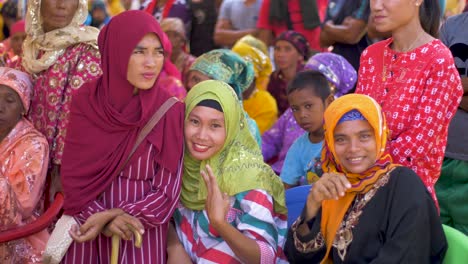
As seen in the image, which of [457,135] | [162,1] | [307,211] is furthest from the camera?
[162,1]

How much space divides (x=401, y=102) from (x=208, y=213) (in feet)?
3.16

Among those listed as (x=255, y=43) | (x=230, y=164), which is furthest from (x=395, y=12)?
(x=255, y=43)

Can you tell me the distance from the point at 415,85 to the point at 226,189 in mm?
961

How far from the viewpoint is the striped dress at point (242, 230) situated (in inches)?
141

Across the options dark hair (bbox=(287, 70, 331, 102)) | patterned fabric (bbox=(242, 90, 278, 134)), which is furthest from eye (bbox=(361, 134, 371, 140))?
patterned fabric (bbox=(242, 90, 278, 134))

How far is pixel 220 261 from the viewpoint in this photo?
3.64 metres

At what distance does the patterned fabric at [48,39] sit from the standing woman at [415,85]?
64.0 inches

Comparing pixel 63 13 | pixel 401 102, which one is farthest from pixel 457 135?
pixel 63 13

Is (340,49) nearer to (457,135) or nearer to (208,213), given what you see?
(457,135)

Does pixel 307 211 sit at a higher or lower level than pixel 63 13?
lower

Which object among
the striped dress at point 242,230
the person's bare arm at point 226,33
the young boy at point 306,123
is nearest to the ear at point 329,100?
the young boy at point 306,123

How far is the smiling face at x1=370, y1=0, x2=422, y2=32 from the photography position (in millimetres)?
3555

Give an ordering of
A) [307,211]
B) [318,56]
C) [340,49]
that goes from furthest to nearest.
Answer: [340,49], [318,56], [307,211]

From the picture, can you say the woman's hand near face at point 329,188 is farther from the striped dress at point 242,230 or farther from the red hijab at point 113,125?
the red hijab at point 113,125
